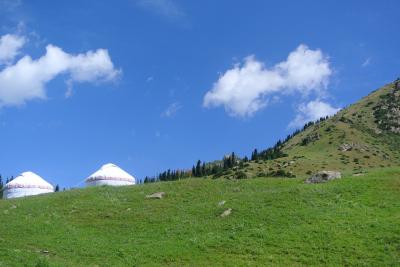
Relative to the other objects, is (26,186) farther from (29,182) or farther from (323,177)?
(323,177)

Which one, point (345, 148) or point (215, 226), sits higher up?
point (345, 148)

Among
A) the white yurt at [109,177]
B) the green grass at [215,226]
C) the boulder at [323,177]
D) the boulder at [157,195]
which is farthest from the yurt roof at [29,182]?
the boulder at [323,177]

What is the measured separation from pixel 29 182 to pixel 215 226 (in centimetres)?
4708

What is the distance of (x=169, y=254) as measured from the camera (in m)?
34.9

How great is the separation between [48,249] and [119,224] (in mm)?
7482

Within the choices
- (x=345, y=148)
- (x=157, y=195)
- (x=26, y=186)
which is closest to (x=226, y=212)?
(x=157, y=195)

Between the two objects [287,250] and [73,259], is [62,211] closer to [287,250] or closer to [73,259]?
[73,259]

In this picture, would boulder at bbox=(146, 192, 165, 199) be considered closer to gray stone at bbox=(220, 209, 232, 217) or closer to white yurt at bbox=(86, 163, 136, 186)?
gray stone at bbox=(220, 209, 232, 217)

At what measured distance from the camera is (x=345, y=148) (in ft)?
550

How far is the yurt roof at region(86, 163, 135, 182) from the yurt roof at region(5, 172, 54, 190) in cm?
745

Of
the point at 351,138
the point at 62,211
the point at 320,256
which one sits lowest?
the point at 320,256

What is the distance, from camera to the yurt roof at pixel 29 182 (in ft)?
262

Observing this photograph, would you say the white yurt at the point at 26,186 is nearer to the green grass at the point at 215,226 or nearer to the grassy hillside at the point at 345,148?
the green grass at the point at 215,226

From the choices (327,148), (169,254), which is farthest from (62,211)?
(327,148)
